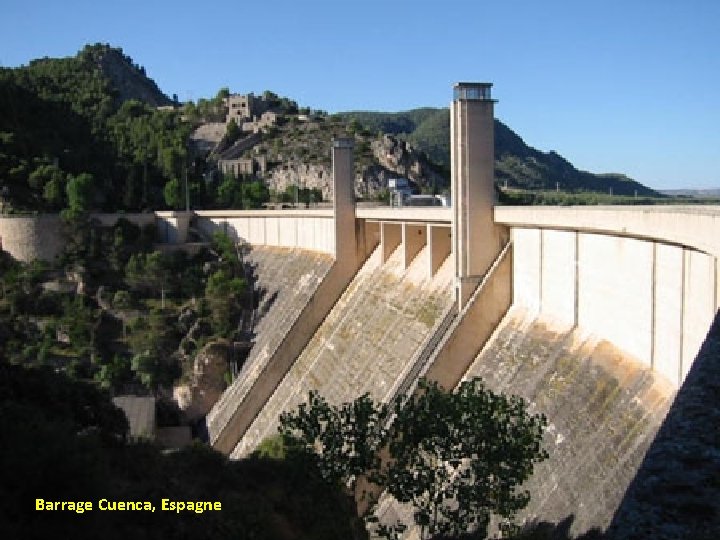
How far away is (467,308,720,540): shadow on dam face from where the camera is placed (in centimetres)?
344

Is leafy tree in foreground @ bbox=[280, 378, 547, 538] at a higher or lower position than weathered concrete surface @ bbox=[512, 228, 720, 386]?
lower

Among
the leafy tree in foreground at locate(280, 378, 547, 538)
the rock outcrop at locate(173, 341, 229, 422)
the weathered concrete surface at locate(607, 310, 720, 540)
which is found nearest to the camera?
the weathered concrete surface at locate(607, 310, 720, 540)

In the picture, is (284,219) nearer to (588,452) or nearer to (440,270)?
(440,270)

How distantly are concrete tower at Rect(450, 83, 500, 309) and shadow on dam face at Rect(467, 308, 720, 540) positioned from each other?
1772mm

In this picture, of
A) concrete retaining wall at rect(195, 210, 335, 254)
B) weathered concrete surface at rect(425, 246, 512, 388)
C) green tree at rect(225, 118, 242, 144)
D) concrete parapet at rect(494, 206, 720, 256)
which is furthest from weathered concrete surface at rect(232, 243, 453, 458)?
green tree at rect(225, 118, 242, 144)

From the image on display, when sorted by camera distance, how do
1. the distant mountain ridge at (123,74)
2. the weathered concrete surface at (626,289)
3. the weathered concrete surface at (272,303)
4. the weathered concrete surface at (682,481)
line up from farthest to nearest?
the distant mountain ridge at (123,74) < the weathered concrete surface at (272,303) < the weathered concrete surface at (626,289) < the weathered concrete surface at (682,481)

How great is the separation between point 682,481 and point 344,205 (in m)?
30.1

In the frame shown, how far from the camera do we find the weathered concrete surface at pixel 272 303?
31.8 meters

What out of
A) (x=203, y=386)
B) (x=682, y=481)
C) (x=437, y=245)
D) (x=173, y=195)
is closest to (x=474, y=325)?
(x=437, y=245)

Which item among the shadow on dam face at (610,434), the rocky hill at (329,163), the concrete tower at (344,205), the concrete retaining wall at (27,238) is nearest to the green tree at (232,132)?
the rocky hill at (329,163)

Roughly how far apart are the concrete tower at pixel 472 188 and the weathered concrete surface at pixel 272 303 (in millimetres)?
12454

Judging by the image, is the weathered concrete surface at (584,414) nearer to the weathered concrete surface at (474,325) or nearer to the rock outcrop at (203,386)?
the weathered concrete surface at (474,325)

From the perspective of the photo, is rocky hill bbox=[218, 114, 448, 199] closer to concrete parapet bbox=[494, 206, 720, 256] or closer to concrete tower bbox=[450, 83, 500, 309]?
concrete tower bbox=[450, 83, 500, 309]

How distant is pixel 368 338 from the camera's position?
88.1ft
